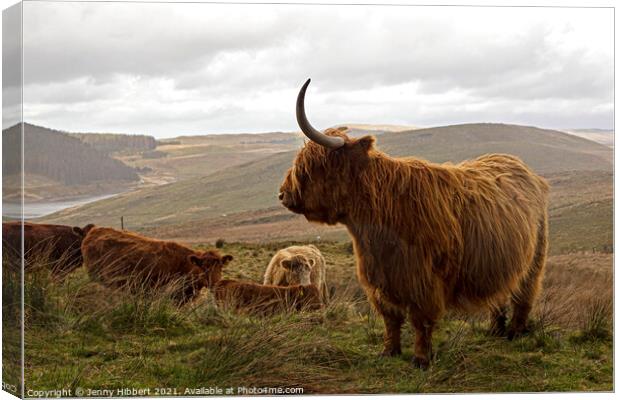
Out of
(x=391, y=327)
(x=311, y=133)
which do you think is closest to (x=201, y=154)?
(x=311, y=133)

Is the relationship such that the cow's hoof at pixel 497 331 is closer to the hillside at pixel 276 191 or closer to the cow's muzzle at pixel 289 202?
the hillside at pixel 276 191

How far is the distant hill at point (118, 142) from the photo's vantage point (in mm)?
8023

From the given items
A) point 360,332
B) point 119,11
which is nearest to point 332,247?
point 360,332

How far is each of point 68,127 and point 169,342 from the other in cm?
203

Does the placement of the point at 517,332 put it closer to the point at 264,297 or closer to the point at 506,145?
the point at 506,145

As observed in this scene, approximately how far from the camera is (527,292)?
8258 mm

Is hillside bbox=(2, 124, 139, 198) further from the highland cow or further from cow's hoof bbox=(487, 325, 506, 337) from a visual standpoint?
cow's hoof bbox=(487, 325, 506, 337)

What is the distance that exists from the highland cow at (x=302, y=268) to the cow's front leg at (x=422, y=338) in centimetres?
83

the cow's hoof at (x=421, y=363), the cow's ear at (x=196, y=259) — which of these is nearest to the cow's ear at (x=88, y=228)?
the cow's ear at (x=196, y=259)

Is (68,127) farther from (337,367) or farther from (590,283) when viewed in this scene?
(590,283)

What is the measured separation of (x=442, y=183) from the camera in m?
7.81

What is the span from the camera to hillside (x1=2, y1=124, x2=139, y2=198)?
7664 millimetres

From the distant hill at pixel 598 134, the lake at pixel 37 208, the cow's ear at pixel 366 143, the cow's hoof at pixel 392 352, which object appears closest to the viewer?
the cow's ear at pixel 366 143

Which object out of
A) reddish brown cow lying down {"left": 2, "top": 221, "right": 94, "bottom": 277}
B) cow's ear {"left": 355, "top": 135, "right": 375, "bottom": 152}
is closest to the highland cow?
cow's ear {"left": 355, "top": 135, "right": 375, "bottom": 152}
